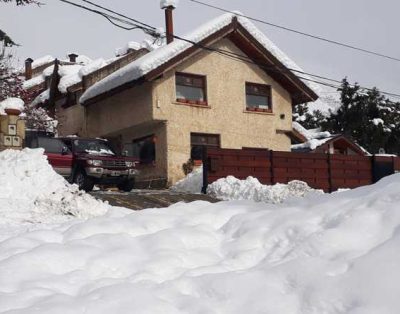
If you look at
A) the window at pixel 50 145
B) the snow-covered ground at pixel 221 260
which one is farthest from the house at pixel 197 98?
the snow-covered ground at pixel 221 260

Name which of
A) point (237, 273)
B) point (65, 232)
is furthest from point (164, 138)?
point (237, 273)

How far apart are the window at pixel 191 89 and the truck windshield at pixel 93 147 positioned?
5253mm

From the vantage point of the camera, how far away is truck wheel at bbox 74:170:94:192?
15.1 meters

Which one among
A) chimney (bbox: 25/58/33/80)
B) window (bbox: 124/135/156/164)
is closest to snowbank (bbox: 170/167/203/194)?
window (bbox: 124/135/156/164)

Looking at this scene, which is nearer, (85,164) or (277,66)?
(85,164)

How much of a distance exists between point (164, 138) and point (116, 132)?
3.45 m

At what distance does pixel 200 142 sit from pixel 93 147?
6.22 metres

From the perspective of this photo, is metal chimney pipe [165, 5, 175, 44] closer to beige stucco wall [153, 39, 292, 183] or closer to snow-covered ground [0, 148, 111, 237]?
beige stucco wall [153, 39, 292, 183]

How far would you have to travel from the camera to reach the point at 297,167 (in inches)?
719

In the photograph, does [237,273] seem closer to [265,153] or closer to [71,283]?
[71,283]

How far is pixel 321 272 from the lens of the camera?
4.93 metres

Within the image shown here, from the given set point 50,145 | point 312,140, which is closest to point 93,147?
point 50,145

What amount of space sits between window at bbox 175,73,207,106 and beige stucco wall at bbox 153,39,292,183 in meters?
0.22

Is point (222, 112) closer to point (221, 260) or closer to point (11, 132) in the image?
point (11, 132)
